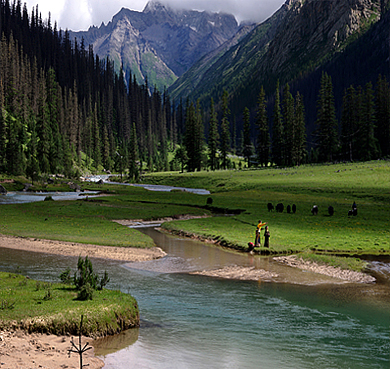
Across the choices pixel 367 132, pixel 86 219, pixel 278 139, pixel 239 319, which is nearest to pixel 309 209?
pixel 86 219

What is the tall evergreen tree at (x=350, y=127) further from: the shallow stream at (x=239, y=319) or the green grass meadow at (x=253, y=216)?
the shallow stream at (x=239, y=319)

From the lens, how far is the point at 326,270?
27297 millimetres

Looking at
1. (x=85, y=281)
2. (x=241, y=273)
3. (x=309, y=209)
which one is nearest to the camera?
(x=85, y=281)

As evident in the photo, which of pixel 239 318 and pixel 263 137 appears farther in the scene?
pixel 263 137

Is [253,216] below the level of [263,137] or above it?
below

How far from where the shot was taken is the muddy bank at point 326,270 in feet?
83.5

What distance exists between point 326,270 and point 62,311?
19.2 m

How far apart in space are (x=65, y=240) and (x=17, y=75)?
128 m

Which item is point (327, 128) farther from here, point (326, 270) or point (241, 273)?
point (241, 273)

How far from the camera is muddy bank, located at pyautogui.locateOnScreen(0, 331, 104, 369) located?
460 inches

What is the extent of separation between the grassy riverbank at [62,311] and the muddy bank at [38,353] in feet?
1.54

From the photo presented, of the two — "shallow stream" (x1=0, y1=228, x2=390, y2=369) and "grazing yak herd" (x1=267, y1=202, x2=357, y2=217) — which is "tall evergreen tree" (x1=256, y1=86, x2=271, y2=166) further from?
"shallow stream" (x1=0, y1=228, x2=390, y2=369)

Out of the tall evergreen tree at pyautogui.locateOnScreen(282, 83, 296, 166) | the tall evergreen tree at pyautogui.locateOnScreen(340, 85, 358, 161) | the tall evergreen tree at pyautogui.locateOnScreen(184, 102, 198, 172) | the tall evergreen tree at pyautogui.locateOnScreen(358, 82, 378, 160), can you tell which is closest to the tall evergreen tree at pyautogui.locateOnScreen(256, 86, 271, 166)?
the tall evergreen tree at pyautogui.locateOnScreen(282, 83, 296, 166)

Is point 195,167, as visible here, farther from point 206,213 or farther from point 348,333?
point 348,333
